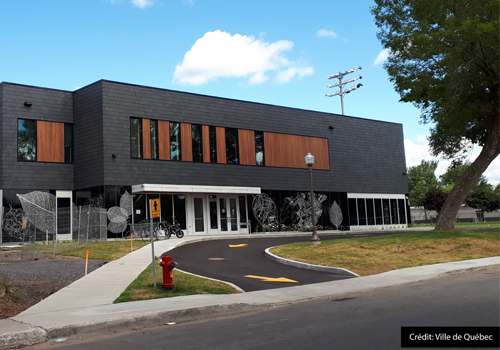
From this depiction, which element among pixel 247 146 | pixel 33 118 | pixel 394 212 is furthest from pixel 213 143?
pixel 394 212

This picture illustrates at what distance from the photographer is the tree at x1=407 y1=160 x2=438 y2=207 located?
8888 cm

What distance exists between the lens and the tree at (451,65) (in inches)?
802

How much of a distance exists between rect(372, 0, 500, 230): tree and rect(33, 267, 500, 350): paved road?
1351cm

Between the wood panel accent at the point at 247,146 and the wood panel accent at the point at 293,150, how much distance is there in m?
1.26

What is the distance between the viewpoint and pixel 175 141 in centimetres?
3150

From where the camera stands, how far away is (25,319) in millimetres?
8359

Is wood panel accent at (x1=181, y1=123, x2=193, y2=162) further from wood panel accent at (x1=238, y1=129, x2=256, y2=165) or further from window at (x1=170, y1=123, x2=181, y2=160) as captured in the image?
wood panel accent at (x1=238, y1=129, x2=256, y2=165)

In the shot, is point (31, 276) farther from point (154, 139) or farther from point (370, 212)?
point (370, 212)

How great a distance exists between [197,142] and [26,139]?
414 inches

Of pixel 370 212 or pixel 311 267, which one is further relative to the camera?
pixel 370 212

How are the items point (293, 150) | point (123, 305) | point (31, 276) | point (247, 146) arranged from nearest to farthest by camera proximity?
→ point (123, 305)
point (31, 276)
point (247, 146)
point (293, 150)

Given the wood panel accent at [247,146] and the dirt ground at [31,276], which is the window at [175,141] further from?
the dirt ground at [31,276]

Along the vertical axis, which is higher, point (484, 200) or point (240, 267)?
point (484, 200)

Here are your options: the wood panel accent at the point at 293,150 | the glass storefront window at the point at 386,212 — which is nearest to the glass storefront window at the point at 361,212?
the glass storefront window at the point at 386,212
